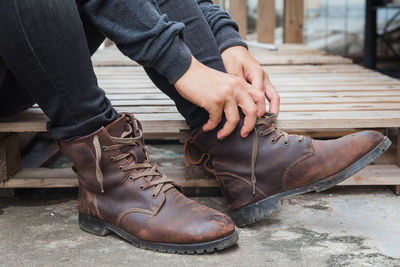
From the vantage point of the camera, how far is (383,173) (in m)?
1.68

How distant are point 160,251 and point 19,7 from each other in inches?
25.6

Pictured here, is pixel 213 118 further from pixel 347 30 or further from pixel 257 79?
pixel 347 30

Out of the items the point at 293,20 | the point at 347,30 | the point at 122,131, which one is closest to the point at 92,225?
the point at 122,131

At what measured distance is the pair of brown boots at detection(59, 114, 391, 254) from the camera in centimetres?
126

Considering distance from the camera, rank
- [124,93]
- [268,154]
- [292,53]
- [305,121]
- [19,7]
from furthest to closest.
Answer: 1. [292,53]
2. [124,93]
3. [305,121]
4. [268,154]
5. [19,7]

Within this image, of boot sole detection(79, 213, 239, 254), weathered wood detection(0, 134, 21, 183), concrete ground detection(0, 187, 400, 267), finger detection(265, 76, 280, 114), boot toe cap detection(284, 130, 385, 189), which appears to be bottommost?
concrete ground detection(0, 187, 400, 267)

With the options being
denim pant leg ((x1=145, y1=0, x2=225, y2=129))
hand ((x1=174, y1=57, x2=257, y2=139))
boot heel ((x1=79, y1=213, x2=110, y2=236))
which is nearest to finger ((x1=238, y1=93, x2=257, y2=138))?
hand ((x1=174, y1=57, x2=257, y2=139))

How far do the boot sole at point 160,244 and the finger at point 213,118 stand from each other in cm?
27

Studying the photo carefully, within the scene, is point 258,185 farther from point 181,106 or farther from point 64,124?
point 64,124

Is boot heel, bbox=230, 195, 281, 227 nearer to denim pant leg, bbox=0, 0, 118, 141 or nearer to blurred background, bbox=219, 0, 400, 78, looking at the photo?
denim pant leg, bbox=0, 0, 118, 141

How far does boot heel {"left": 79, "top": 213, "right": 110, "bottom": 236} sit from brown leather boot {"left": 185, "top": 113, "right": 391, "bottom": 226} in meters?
0.34

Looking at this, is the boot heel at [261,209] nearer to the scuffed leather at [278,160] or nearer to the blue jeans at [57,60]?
the scuffed leather at [278,160]

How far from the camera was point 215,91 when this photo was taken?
1246 millimetres

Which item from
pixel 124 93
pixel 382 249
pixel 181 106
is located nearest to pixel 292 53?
pixel 124 93
